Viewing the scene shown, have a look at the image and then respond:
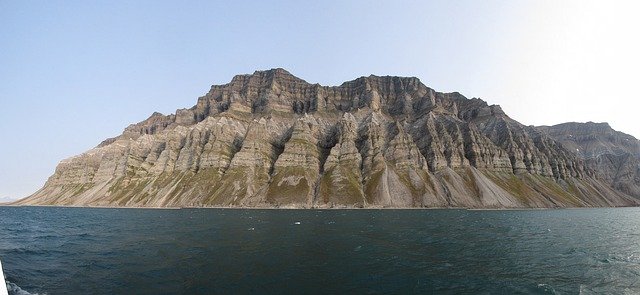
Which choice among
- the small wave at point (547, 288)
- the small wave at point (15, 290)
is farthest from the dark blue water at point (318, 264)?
the small wave at point (15, 290)


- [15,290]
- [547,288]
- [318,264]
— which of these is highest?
[15,290]

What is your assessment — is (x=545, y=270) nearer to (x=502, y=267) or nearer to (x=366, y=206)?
(x=502, y=267)

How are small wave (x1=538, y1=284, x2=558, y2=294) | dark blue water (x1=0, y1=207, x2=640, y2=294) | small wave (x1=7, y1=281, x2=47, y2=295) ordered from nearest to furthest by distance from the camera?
small wave (x1=7, y1=281, x2=47, y2=295) → small wave (x1=538, y1=284, x2=558, y2=294) → dark blue water (x1=0, y1=207, x2=640, y2=294)

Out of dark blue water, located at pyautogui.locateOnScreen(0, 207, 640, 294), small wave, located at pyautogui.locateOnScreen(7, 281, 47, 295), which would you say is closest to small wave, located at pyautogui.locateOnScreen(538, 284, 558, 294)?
dark blue water, located at pyautogui.locateOnScreen(0, 207, 640, 294)

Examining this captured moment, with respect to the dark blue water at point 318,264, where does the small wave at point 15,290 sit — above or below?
above

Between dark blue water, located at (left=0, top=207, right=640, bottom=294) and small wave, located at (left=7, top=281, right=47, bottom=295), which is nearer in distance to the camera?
small wave, located at (left=7, top=281, right=47, bottom=295)

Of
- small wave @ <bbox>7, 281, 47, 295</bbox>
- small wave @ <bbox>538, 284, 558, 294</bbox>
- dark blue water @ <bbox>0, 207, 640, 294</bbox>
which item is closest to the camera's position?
small wave @ <bbox>7, 281, 47, 295</bbox>

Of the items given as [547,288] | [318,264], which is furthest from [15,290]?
[547,288]

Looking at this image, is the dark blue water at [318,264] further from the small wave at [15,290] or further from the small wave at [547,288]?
the small wave at [15,290]

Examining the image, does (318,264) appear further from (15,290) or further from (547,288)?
(15,290)

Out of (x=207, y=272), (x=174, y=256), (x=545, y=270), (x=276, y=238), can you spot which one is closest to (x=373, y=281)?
(x=207, y=272)

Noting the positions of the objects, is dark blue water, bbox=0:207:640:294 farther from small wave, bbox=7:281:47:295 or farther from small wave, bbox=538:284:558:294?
small wave, bbox=7:281:47:295
